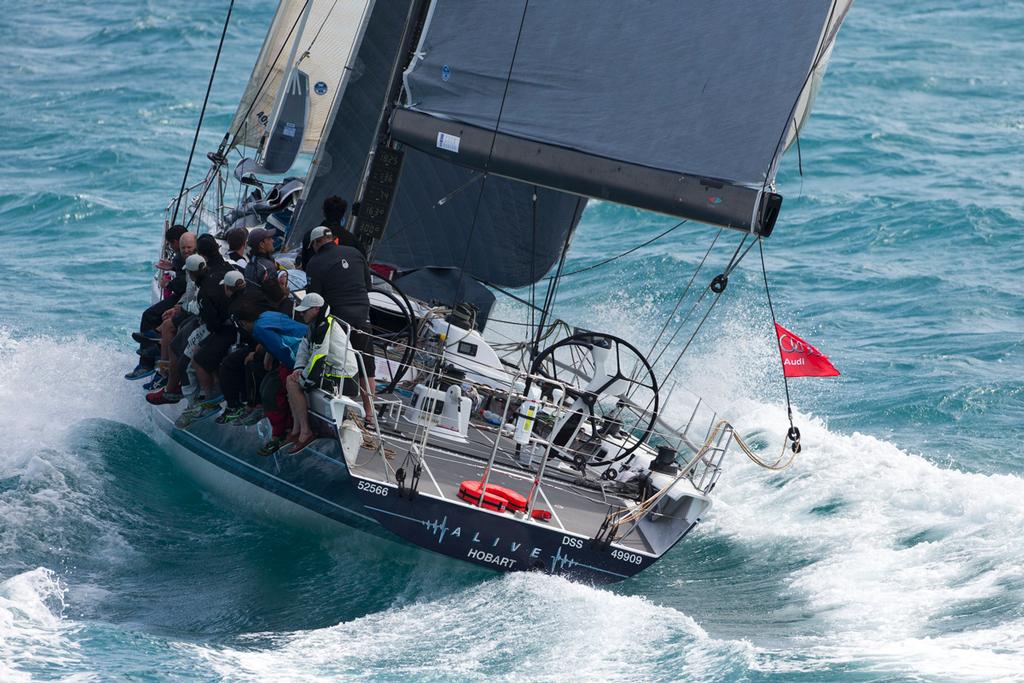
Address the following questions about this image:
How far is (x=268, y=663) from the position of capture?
28.3 ft

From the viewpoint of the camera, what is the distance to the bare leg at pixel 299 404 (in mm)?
9805

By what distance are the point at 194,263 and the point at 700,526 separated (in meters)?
4.73

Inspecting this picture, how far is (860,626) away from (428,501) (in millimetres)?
3051

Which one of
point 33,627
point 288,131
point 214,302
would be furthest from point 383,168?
point 33,627

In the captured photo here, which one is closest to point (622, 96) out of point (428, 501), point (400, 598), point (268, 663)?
point (428, 501)

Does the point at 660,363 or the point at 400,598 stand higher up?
the point at 660,363

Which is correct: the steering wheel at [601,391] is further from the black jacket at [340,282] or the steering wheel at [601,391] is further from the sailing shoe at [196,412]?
the sailing shoe at [196,412]

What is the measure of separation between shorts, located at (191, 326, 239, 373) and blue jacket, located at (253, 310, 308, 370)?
0.74 m

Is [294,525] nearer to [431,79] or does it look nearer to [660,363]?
[431,79]

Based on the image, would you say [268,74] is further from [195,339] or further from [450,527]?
[450,527]

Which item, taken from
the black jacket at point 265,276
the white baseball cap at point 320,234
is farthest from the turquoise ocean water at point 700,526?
the white baseball cap at point 320,234

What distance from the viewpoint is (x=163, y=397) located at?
36.7 feet

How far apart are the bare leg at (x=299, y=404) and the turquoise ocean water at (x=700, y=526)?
1031mm

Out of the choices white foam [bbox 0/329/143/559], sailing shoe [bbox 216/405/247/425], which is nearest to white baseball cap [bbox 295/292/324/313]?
sailing shoe [bbox 216/405/247/425]
